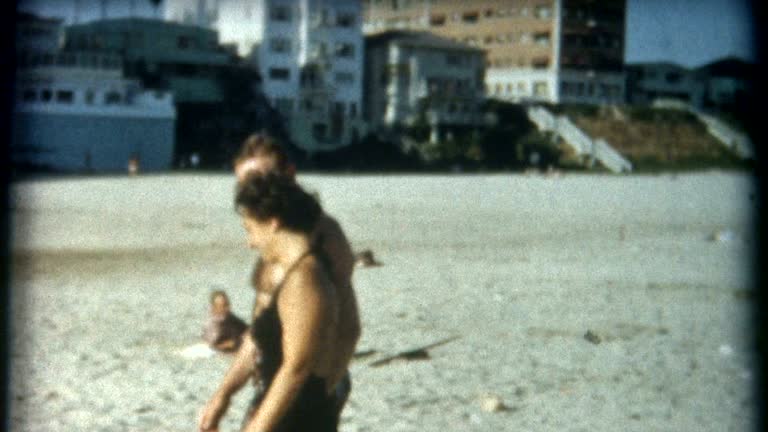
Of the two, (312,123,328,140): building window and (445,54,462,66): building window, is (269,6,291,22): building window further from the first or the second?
(445,54,462,66): building window

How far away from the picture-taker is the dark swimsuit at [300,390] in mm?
3100

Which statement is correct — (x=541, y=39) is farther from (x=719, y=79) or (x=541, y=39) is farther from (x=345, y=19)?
(x=719, y=79)

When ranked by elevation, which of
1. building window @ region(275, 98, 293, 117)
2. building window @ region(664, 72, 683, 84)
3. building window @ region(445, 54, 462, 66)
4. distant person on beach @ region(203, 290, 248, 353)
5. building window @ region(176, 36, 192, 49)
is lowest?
distant person on beach @ region(203, 290, 248, 353)

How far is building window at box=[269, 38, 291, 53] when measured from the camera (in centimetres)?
7056

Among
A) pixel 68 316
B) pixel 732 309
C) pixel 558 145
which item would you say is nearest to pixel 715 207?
pixel 732 309

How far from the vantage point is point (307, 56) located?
72.7m

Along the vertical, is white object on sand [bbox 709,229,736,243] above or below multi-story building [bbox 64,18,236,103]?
below

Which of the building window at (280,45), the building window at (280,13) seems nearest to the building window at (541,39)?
the building window at (280,13)

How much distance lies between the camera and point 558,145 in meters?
75.2

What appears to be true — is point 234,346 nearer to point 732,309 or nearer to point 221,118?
point 732,309

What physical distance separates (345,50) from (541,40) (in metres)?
22.7

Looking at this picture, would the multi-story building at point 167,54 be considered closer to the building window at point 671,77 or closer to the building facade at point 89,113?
the building facade at point 89,113

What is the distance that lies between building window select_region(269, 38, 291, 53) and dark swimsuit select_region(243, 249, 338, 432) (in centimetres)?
6845

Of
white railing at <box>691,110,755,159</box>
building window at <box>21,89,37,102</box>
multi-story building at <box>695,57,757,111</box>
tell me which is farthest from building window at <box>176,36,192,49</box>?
multi-story building at <box>695,57,757,111</box>
